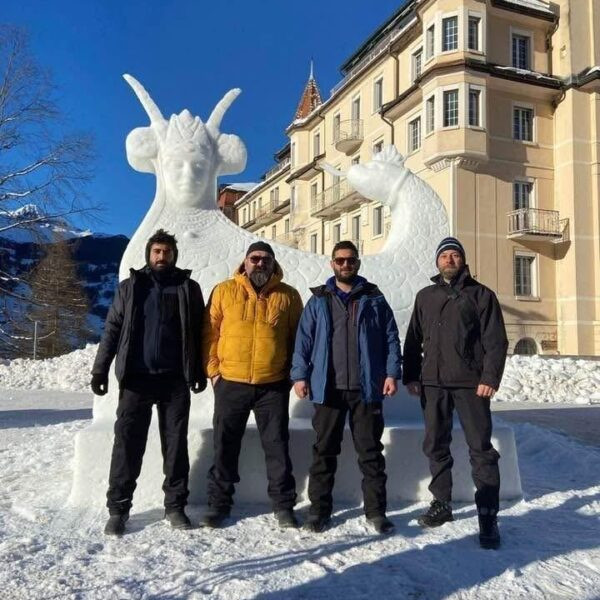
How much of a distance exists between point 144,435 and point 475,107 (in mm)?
19132

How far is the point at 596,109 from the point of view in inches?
817

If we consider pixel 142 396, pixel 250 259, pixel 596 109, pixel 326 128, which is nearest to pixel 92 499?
pixel 142 396

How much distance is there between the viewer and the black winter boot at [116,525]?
120 inches

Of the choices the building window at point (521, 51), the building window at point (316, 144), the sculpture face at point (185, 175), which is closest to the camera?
the sculpture face at point (185, 175)

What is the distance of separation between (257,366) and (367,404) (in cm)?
59

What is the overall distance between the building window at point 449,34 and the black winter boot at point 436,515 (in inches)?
762

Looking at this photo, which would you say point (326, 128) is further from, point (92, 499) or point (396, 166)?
point (92, 499)

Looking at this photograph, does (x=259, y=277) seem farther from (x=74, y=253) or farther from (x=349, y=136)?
(x=74, y=253)

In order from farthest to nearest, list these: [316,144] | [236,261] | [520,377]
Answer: [316,144]
[520,377]
[236,261]

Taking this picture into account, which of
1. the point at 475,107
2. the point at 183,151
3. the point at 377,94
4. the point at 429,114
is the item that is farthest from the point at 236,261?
the point at 377,94

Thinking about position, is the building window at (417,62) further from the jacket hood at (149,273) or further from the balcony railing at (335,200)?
the jacket hood at (149,273)

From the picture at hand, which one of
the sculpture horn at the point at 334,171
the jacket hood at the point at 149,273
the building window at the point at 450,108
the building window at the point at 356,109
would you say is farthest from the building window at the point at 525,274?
the jacket hood at the point at 149,273

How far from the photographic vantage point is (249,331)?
10.4ft

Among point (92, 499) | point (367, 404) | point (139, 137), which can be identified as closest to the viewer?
point (367, 404)
